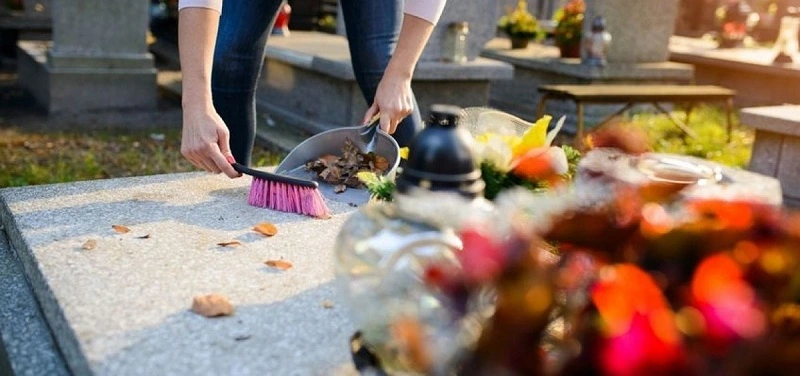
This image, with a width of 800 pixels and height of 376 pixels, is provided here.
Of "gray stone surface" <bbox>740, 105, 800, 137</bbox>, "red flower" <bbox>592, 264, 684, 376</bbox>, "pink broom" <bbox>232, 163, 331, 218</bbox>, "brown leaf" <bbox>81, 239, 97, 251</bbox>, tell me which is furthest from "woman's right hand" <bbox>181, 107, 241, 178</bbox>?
"gray stone surface" <bbox>740, 105, 800, 137</bbox>

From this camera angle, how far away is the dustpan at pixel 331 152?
1853 millimetres

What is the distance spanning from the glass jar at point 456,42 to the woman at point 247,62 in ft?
7.67

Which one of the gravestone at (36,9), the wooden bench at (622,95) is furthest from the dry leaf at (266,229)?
the gravestone at (36,9)

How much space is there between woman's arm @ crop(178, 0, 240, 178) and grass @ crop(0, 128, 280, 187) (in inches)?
70.5

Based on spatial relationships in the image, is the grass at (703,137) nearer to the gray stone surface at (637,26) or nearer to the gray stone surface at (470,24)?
the gray stone surface at (637,26)

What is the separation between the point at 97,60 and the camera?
16.3 ft

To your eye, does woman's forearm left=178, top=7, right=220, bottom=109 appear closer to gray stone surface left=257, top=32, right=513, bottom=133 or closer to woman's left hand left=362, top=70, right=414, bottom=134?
woman's left hand left=362, top=70, right=414, bottom=134

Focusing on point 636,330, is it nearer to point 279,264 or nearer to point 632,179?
point 632,179

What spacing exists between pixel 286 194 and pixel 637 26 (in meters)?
4.70

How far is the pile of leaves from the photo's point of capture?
74.2 inches

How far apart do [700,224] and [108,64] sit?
4.79 metres

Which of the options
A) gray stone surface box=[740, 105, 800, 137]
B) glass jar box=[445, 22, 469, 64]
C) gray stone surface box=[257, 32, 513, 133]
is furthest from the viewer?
glass jar box=[445, 22, 469, 64]

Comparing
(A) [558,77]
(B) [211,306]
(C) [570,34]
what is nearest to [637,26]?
(C) [570,34]

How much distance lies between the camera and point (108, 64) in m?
4.99
